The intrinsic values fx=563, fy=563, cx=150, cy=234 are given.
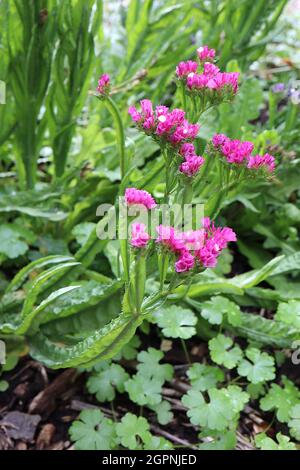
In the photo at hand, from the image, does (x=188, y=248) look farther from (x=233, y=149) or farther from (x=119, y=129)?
(x=119, y=129)

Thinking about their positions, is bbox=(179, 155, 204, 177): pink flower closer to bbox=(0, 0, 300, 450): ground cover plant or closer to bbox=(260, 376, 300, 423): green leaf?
bbox=(0, 0, 300, 450): ground cover plant

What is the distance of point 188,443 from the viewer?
1262mm

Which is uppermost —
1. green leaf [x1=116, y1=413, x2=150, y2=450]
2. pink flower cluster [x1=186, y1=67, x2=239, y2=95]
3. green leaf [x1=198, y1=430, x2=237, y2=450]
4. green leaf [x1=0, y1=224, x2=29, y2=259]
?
pink flower cluster [x1=186, y1=67, x2=239, y2=95]

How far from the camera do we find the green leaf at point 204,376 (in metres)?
1.28

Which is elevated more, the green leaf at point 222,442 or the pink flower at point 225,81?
the pink flower at point 225,81

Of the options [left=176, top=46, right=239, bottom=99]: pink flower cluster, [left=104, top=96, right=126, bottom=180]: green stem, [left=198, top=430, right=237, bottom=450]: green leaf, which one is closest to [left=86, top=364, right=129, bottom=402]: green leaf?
[left=198, top=430, right=237, bottom=450]: green leaf

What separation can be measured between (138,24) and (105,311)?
3.05 ft

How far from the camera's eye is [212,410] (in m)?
1.19

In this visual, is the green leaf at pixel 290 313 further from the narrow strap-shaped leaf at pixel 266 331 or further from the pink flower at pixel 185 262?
the pink flower at pixel 185 262

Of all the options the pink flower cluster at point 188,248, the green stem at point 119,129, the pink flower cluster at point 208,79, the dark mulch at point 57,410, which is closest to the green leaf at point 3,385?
the dark mulch at point 57,410

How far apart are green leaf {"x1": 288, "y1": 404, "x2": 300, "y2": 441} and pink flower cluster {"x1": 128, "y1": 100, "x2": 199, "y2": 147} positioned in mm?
680

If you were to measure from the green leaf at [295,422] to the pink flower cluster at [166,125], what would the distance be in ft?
2.23

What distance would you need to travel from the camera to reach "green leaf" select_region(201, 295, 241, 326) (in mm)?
1315

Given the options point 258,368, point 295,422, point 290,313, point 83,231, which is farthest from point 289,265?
point 83,231
